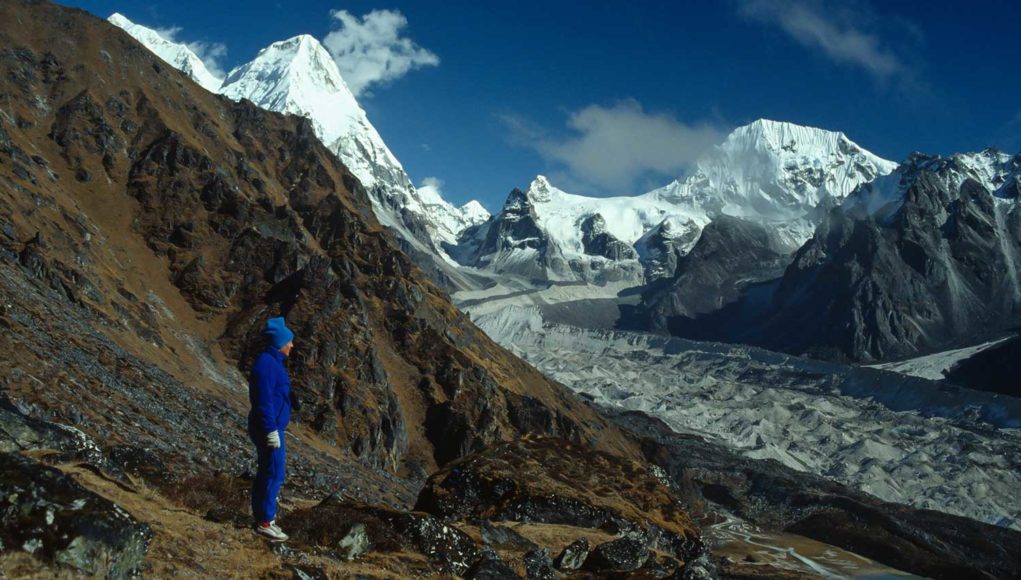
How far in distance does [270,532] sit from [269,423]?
1891 mm

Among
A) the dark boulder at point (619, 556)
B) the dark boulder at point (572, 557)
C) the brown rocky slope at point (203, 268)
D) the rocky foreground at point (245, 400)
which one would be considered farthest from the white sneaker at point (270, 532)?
the brown rocky slope at point (203, 268)

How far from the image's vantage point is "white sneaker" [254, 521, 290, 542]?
1345 cm

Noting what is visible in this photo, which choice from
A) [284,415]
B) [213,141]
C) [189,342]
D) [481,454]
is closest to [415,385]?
[189,342]

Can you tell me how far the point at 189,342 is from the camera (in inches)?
3044

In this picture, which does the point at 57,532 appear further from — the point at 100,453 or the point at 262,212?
the point at 262,212

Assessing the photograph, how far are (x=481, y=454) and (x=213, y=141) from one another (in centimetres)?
11141

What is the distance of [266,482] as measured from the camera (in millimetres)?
13648

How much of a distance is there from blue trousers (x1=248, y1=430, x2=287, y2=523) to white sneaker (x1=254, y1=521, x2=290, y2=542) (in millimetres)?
111

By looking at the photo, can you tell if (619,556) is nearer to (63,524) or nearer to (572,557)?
(572,557)

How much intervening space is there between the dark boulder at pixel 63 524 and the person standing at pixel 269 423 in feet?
10.9

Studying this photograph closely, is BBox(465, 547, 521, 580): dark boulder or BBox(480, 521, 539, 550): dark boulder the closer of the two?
BBox(465, 547, 521, 580): dark boulder

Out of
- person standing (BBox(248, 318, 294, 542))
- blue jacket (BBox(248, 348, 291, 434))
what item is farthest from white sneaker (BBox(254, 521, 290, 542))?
blue jacket (BBox(248, 348, 291, 434))

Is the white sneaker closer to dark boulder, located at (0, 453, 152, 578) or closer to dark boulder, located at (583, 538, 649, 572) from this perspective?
dark boulder, located at (0, 453, 152, 578)

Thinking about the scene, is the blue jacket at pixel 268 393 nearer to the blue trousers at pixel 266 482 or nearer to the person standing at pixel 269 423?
the person standing at pixel 269 423
